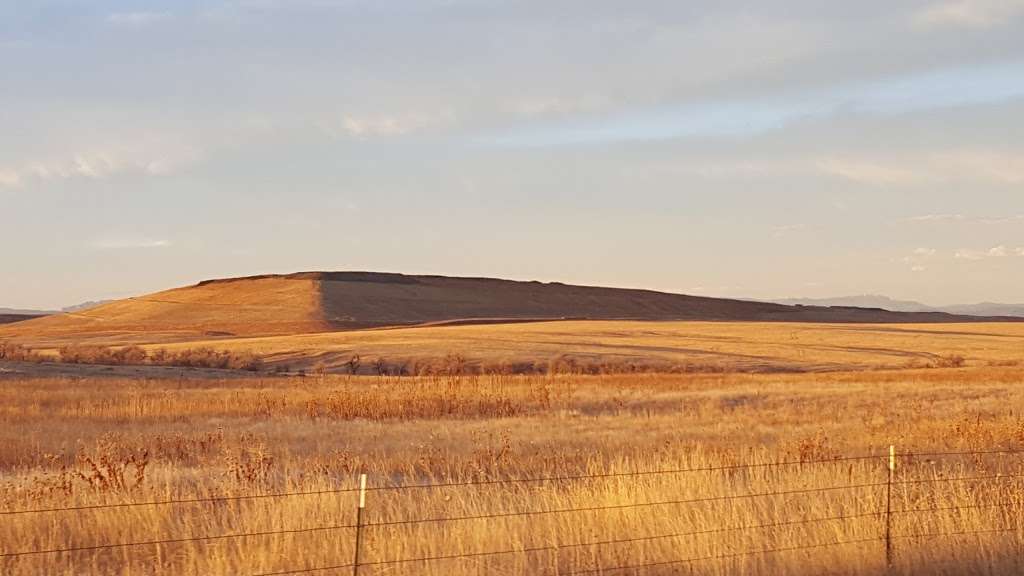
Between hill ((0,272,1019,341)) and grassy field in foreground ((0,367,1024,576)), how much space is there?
216 feet

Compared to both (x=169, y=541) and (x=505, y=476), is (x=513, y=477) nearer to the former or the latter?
(x=505, y=476)

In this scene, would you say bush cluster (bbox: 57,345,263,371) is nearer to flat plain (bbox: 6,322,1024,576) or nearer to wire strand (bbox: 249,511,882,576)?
flat plain (bbox: 6,322,1024,576)

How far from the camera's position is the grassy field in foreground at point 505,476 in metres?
9.27

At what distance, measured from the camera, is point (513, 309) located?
13000 centimetres

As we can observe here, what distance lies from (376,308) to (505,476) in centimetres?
10611

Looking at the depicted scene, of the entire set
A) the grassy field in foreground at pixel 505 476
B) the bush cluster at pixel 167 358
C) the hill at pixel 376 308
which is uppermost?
the hill at pixel 376 308

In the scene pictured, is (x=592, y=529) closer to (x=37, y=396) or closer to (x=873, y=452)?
(x=873, y=452)

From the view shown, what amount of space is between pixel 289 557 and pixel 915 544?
5164 millimetres

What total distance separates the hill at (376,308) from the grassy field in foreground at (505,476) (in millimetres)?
65949

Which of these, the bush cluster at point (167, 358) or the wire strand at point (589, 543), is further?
the bush cluster at point (167, 358)

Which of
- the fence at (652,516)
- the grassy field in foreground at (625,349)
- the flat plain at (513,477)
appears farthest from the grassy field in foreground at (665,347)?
the fence at (652,516)

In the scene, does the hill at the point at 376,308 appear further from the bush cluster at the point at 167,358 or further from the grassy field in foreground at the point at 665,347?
the bush cluster at the point at 167,358

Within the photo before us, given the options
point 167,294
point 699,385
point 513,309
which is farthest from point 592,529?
point 167,294

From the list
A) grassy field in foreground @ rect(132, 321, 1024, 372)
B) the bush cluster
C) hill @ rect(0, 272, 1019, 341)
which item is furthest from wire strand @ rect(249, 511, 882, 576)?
hill @ rect(0, 272, 1019, 341)
